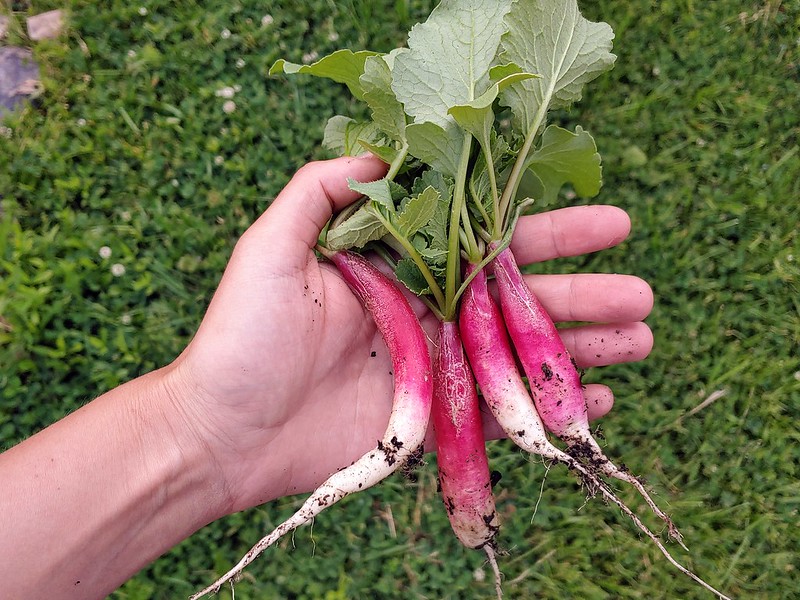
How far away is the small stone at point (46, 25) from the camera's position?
3705 mm

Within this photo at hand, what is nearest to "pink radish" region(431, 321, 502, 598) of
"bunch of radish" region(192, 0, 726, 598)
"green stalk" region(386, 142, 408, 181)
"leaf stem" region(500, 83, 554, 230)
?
"bunch of radish" region(192, 0, 726, 598)

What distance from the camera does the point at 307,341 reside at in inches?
101

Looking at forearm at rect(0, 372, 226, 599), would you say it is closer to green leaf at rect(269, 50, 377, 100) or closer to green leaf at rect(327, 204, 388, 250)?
green leaf at rect(327, 204, 388, 250)

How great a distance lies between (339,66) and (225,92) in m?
1.36

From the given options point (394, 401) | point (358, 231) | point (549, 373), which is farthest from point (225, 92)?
point (549, 373)

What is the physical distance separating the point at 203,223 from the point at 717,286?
110 inches

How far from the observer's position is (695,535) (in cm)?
339

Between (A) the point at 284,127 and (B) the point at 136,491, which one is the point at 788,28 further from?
(B) the point at 136,491

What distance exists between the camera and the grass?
3346mm

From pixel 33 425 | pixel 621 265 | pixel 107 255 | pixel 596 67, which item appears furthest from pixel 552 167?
pixel 33 425

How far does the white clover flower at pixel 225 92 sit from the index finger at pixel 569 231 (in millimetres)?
1796

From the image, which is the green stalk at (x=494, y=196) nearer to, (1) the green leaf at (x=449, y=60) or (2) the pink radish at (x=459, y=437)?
(1) the green leaf at (x=449, y=60)

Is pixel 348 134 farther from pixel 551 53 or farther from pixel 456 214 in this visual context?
pixel 551 53

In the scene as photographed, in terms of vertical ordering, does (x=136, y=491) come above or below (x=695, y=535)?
above
